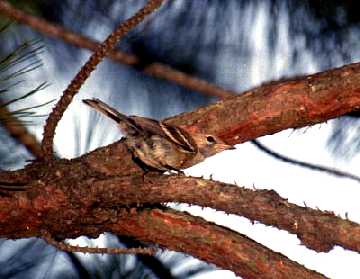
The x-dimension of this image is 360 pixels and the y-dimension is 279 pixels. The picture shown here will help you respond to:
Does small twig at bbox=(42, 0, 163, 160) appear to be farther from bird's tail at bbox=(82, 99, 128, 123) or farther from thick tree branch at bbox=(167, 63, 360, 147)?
thick tree branch at bbox=(167, 63, 360, 147)

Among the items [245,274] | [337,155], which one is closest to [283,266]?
[245,274]

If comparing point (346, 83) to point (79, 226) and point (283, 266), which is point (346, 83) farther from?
point (79, 226)

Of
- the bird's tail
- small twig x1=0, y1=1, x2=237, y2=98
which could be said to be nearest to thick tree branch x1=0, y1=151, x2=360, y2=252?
the bird's tail

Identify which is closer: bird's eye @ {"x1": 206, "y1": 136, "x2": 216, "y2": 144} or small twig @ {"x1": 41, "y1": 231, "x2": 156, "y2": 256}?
small twig @ {"x1": 41, "y1": 231, "x2": 156, "y2": 256}

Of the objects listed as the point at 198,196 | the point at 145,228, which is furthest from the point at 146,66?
the point at 198,196

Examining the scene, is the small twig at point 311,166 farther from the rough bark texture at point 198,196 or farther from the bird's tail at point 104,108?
the bird's tail at point 104,108

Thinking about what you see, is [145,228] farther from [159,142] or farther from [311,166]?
[311,166]
